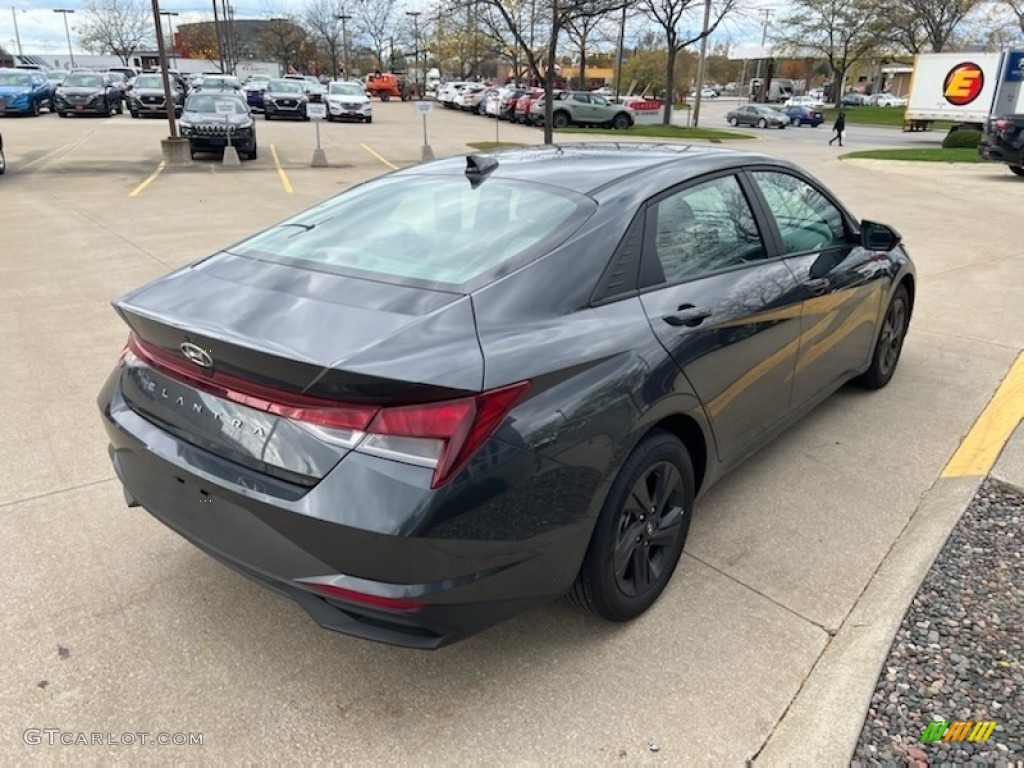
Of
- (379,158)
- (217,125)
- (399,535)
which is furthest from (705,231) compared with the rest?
(379,158)

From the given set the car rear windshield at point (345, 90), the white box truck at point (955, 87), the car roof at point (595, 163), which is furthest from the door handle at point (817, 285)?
the car rear windshield at point (345, 90)

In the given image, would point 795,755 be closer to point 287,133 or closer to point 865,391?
point 865,391

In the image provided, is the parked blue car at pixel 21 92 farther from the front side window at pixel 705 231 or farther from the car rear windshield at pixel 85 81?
the front side window at pixel 705 231

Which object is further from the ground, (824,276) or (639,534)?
(824,276)

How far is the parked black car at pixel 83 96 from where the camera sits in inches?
1127

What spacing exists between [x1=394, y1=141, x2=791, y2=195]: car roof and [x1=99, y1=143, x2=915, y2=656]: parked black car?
0.02 metres

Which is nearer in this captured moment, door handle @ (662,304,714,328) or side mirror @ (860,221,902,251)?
door handle @ (662,304,714,328)

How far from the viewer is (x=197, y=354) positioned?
2.23 m

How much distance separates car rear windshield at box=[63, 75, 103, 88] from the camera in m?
29.2

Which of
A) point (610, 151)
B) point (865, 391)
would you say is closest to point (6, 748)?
point (610, 151)

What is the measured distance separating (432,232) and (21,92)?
33103 mm

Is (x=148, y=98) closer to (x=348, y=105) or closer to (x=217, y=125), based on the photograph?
(x=348, y=105)

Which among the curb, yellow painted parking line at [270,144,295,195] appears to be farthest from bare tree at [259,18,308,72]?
the curb

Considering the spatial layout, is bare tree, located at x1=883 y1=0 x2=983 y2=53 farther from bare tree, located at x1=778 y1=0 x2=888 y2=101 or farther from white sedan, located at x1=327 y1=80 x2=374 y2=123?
white sedan, located at x1=327 y1=80 x2=374 y2=123
